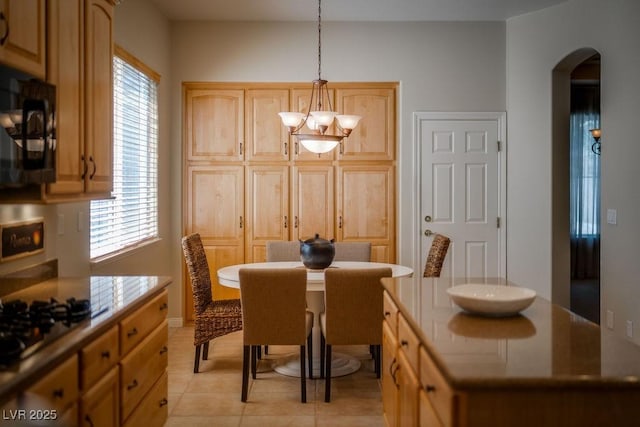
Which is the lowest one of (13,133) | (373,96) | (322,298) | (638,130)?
(322,298)

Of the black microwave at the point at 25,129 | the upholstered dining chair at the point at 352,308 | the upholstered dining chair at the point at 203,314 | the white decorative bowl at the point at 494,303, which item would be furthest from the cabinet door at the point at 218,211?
the white decorative bowl at the point at 494,303

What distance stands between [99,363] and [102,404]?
163 millimetres

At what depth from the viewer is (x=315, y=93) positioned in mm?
5551

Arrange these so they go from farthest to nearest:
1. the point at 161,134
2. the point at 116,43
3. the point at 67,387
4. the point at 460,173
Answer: the point at 460,173
the point at 161,134
the point at 116,43
the point at 67,387

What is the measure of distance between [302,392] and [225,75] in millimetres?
3149

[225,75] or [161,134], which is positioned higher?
[225,75]

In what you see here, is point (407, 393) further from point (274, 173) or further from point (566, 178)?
point (566, 178)

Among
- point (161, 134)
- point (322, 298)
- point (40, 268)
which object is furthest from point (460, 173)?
point (40, 268)

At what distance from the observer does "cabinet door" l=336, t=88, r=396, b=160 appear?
5586 mm

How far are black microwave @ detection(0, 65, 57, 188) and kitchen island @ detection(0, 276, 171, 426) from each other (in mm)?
556

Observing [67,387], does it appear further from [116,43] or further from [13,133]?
[116,43]

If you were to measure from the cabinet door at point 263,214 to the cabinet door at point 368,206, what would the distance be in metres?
0.52

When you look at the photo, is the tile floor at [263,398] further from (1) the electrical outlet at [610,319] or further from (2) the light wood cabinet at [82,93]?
(1) the electrical outlet at [610,319]

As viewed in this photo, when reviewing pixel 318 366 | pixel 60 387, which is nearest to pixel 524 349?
pixel 60 387
